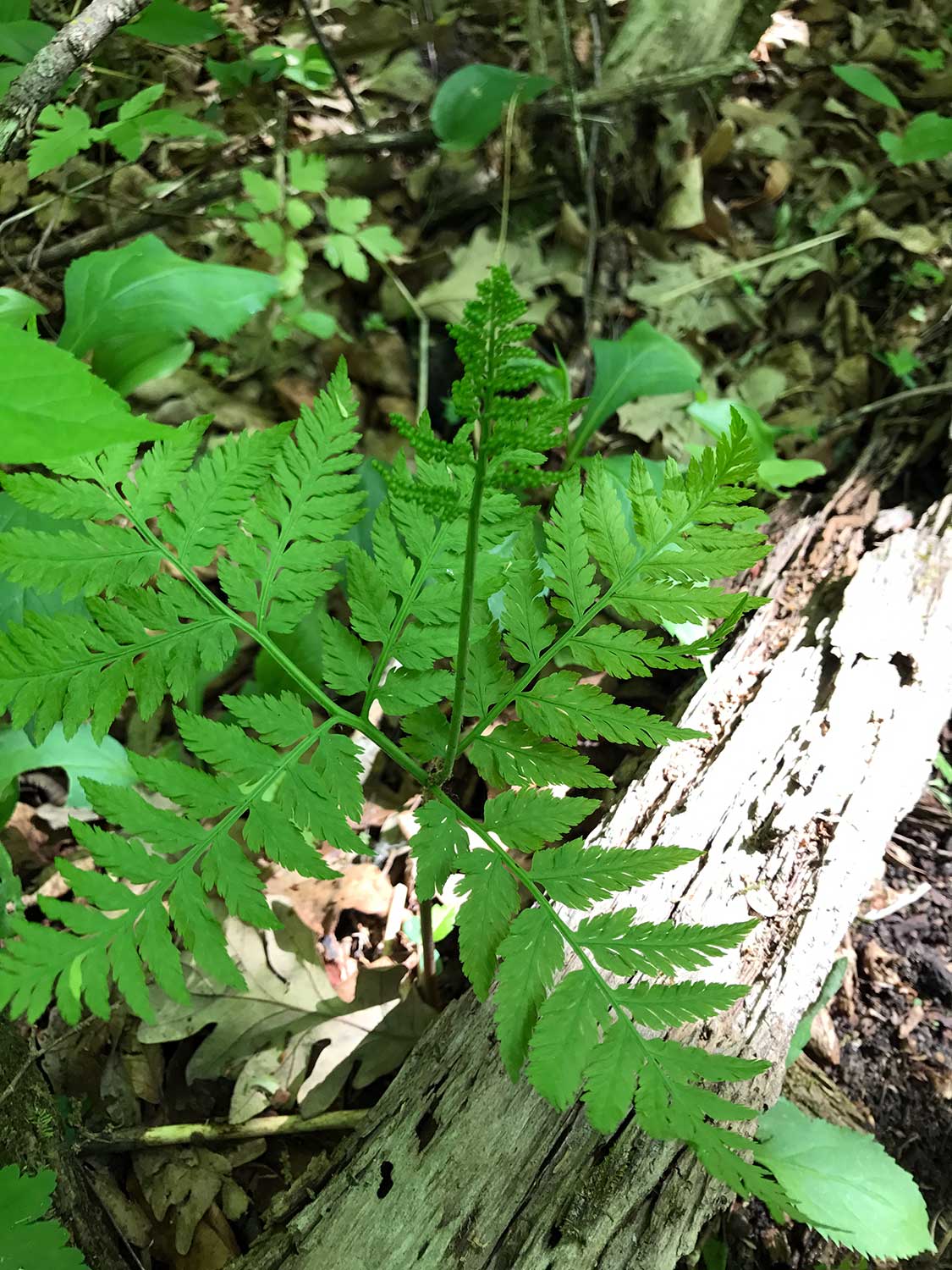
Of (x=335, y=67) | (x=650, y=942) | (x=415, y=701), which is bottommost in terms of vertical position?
(x=650, y=942)

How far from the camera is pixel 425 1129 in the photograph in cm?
137

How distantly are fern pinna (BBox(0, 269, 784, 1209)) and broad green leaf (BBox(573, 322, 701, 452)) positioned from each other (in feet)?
4.30

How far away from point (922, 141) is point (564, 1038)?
365 centimetres

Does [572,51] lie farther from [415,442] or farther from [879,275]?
[415,442]

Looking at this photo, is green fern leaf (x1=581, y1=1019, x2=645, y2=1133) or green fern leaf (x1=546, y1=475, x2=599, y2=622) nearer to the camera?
green fern leaf (x1=581, y1=1019, x2=645, y2=1133)

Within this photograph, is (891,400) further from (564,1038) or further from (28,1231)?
(28,1231)

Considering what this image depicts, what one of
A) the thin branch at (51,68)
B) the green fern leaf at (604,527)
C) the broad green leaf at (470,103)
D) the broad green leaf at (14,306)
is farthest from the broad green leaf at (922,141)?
the broad green leaf at (14,306)

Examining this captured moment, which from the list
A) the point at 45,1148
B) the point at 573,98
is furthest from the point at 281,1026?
the point at 573,98

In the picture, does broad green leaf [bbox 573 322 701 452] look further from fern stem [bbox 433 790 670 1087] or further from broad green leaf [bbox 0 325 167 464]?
broad green leaf [bbox 0 325 167 464]

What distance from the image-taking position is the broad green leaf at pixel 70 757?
73.4 inches

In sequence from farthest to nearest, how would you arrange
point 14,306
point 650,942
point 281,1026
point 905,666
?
point 14,306 → point 905,666 → point 281,1026 → point 650,942

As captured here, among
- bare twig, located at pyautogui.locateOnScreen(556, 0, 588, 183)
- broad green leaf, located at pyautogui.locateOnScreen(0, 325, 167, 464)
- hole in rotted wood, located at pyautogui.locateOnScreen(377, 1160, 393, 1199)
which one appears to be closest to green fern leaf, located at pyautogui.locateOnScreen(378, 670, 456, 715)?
broad green leaf, located at pyautogui.locateOnScreen(0, 325, 167, 464)

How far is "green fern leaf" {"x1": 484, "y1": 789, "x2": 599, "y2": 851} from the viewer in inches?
50.1

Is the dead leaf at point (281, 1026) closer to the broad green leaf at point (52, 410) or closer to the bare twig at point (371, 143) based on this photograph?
the broad green leaf at point (52, 410)
